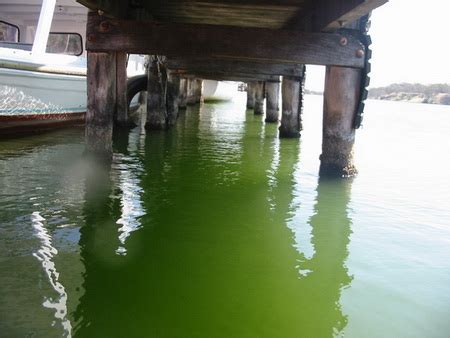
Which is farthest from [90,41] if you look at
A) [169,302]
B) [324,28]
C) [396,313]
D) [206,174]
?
[396,313]

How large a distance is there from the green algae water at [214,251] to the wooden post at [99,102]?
36 cm

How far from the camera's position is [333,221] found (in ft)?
16.4

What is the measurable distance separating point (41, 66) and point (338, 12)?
253 inches

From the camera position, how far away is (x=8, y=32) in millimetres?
12039

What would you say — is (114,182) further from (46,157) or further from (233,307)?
(233,307)

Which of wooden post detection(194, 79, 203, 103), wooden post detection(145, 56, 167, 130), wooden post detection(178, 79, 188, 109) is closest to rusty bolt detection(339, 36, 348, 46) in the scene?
wooden post detection(145, 56, 167, 130)

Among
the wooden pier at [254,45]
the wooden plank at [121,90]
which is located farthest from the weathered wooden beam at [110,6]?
the wooden plank at [121,90]

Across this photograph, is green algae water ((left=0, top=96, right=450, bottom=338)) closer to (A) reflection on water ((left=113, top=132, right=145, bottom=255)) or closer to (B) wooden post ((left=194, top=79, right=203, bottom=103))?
(A) reflection on water ((left=113, top=132, right=145, bottom=255))

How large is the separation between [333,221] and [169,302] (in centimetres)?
254

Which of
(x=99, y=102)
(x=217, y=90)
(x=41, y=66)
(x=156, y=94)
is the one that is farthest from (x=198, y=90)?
(x=99, y=102)

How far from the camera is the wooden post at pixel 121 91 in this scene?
37.2ft

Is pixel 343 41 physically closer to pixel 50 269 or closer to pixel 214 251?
pixel 214 251

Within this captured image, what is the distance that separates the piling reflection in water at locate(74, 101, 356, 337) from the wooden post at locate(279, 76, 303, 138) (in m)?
5.34

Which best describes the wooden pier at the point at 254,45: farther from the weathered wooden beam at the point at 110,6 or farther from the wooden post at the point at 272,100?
the wooden post at the point at 272,100
